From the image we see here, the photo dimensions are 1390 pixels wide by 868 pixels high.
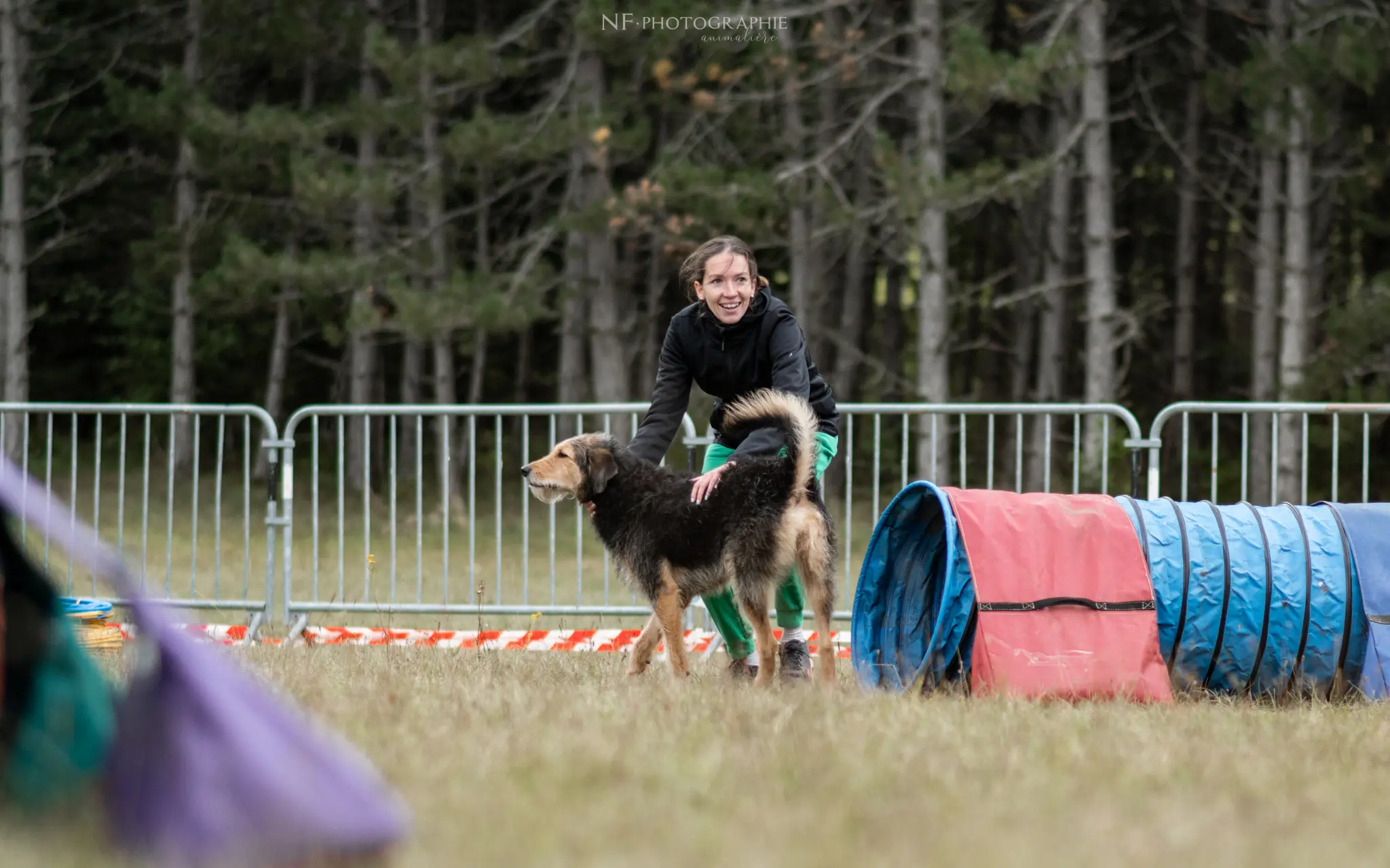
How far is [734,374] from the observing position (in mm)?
6066

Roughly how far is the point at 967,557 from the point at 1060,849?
255cm

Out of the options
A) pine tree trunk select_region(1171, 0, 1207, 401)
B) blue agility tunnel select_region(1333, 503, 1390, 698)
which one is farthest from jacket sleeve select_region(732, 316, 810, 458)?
pine tree trunk select_region(1171, 0, 1207, 401)

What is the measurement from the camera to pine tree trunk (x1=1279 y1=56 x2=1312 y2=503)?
17812 millimetres

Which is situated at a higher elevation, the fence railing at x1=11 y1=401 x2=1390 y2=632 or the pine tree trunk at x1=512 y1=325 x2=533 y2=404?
the pine tree trunk at x1=512 y1=325 x2=533 y2=404

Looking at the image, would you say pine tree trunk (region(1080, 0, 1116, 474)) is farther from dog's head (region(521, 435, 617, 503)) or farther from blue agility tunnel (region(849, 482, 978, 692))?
dog's head (region(521, 435, 617, 503))

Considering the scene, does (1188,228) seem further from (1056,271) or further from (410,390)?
(410,390)

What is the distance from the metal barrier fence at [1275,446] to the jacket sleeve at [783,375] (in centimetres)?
305

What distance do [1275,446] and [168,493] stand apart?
29.1 ft

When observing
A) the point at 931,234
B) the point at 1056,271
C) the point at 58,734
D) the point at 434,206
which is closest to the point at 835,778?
the point at 58,734

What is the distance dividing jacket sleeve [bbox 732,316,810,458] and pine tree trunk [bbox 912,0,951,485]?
10.9m

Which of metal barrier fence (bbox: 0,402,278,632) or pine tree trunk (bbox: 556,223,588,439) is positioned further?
pine tree trunk (bbox: 556,223,588,439)

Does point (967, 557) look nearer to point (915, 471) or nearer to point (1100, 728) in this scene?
point (1100, 728)

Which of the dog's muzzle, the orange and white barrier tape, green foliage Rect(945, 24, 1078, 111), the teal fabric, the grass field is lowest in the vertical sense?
the orange and white barrier tape

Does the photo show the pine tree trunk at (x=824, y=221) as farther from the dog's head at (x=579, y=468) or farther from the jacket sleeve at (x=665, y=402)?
the dog's head at (x=579, y=468)
